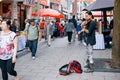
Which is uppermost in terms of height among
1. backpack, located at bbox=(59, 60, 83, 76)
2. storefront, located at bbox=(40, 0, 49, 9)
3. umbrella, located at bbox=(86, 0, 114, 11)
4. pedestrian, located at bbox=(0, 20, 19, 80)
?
storefront, located at bbox=(40, 0, 49, 9)

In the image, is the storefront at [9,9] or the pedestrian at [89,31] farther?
the storefront at [9,9]

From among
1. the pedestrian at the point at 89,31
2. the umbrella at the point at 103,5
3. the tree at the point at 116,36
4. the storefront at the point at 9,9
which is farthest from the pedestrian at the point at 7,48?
the storefront at the point at 9,9

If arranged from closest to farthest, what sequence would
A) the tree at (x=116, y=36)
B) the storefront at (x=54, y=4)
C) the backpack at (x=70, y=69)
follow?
the backpack at (x=70, y=69) < the tree at (x=116, y=36) < the storefront at (x=54, y=4)

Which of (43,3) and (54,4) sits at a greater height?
(54,4)

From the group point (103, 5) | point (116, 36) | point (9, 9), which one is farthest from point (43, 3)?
point (116, 36)

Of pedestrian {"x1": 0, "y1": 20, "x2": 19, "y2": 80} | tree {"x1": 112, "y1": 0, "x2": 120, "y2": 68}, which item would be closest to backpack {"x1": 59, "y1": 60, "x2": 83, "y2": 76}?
tree {"x1": 112, "y1": 0, "x2": 120, "y2": 68}

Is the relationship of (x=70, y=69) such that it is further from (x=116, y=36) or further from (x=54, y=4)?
(x=54, y=4)

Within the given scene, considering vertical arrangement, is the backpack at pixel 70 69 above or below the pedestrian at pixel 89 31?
below

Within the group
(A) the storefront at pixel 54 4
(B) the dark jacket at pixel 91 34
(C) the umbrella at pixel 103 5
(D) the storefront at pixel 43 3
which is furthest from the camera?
(A) the storefront at pixel 54 4

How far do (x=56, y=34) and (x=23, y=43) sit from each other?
42.1 ft

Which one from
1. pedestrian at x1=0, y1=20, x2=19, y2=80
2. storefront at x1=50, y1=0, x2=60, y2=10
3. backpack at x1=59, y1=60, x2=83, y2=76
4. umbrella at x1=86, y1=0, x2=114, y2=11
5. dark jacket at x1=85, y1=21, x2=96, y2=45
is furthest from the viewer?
storefront at x1=50, y1=0, x2=60, y2=10

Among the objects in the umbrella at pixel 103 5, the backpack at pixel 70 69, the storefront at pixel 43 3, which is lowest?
the backpack at pixel 70 69

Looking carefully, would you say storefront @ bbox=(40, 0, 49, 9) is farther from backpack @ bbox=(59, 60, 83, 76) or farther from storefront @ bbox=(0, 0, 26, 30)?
backpack @ bbox=(59, 60, 83, 76)

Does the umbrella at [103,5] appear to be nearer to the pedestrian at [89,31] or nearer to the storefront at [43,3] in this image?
the pedestrian at [89,31]
